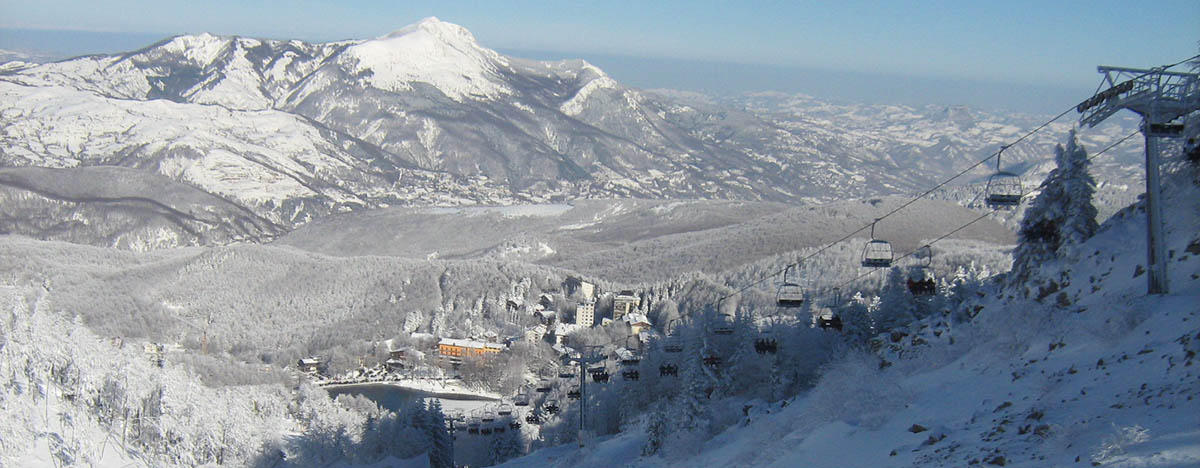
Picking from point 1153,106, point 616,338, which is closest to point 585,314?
point 616,338

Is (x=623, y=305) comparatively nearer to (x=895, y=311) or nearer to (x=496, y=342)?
(x=496, y=342)

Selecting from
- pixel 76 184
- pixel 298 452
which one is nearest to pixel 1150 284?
pixel 298 452

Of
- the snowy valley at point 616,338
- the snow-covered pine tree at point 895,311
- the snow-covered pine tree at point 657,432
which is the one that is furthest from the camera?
the snow-covered pine tree at point 895,311

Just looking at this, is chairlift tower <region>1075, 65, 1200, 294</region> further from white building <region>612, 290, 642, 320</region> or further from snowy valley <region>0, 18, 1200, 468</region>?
white building <region>612, 290, 642, 320</region>

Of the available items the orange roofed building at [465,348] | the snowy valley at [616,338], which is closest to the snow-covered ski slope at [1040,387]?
the snowy valley at [616,338]

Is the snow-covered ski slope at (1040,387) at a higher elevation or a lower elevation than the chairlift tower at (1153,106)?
lower

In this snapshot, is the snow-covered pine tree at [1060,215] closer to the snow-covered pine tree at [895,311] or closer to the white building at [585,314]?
the snow-covered pine tree at [895,311]

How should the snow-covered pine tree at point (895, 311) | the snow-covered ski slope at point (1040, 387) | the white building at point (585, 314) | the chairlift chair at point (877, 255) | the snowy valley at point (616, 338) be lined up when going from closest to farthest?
the snow-covered ski slope at point (1040, 387) → the snowy valley at point (616, 338) → the chairlift chair at point (877, 255) → the snow-covered pine tree at point (895, 311) → the white building at point (585, 314)
